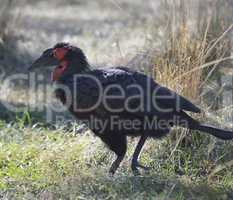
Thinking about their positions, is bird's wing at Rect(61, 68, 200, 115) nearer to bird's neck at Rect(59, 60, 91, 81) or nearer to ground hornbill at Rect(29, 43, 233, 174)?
ground hornbill at Rect(29, 43, 233, 174)

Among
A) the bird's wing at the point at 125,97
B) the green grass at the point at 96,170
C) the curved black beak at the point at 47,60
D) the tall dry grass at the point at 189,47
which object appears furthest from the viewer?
the tall dry grass at the point at 189,47

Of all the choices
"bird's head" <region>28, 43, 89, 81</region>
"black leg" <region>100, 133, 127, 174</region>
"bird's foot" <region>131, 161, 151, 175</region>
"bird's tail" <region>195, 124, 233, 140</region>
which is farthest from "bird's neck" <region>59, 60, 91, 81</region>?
"bird's tail" <region>195, 124, 233, 140</region>

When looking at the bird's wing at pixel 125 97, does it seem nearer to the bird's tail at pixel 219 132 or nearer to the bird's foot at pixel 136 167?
the bird's tail at pixel 219 132

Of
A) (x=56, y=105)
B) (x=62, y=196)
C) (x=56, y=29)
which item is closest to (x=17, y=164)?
(x=62, y=196)

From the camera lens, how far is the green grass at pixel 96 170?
5.13 meters

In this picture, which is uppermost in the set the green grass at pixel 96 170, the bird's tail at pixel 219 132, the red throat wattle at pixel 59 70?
the red throat wattle at pixel 59 70

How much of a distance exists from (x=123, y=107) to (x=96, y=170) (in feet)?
1.86

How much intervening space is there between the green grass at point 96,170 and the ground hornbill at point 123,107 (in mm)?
260

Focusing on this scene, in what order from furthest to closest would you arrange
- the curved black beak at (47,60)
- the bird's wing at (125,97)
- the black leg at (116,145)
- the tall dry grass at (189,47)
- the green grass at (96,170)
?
the tall dry grass at (189,47) < the curved black beak at (47,60) < the black leg at (116,145) < the bird's wing at (125,97) < the green grass at (96,170)

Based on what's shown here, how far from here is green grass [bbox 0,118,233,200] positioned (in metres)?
5.13

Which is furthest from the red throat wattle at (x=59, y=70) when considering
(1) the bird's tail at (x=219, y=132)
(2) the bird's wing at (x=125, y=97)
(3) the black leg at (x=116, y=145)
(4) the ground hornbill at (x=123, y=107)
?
(1) the bird's tail at (x=219, y=132)

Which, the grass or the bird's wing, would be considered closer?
the grass

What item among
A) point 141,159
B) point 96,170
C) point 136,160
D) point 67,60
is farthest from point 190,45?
point 96,170

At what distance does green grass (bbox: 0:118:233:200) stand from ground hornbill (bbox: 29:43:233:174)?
10.2 inches
